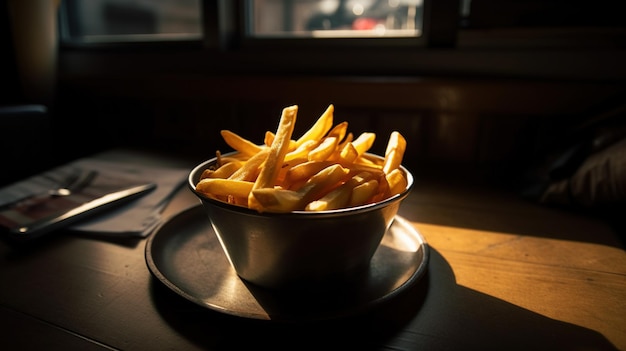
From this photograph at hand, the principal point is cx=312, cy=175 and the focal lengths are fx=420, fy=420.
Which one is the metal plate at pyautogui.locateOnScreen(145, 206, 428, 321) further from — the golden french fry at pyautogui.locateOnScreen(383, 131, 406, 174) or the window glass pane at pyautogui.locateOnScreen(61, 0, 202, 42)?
the window glass pane at pyautogui.locateOnScreen(61, 0, 202, 42)

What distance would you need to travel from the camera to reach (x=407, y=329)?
452mm

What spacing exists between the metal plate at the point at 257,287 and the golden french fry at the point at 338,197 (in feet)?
0.36

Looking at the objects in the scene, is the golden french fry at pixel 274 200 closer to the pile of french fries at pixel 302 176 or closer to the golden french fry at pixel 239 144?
the pile of french fries at pixel 302 176

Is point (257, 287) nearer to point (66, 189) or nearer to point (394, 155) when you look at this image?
point (394, 155)

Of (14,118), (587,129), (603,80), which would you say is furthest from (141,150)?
(603,80)

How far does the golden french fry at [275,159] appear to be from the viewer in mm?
433

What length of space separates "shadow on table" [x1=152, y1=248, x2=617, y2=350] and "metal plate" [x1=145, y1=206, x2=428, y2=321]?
0.01 meters

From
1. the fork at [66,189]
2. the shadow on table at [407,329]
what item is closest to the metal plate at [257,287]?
the shadow on table at [407,329]

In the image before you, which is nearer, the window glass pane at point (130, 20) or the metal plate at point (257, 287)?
the metal plate at point (257, 287)

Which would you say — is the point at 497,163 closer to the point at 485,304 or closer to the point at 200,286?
the point at 485,304

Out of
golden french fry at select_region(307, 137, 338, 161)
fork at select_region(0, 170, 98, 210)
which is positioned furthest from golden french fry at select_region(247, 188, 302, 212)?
fork at select_region(0, 170, 98, 210)

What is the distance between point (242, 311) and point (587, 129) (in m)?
0.87

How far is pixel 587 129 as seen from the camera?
92 centimetres

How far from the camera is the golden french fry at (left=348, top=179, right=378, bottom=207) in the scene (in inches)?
17.7
